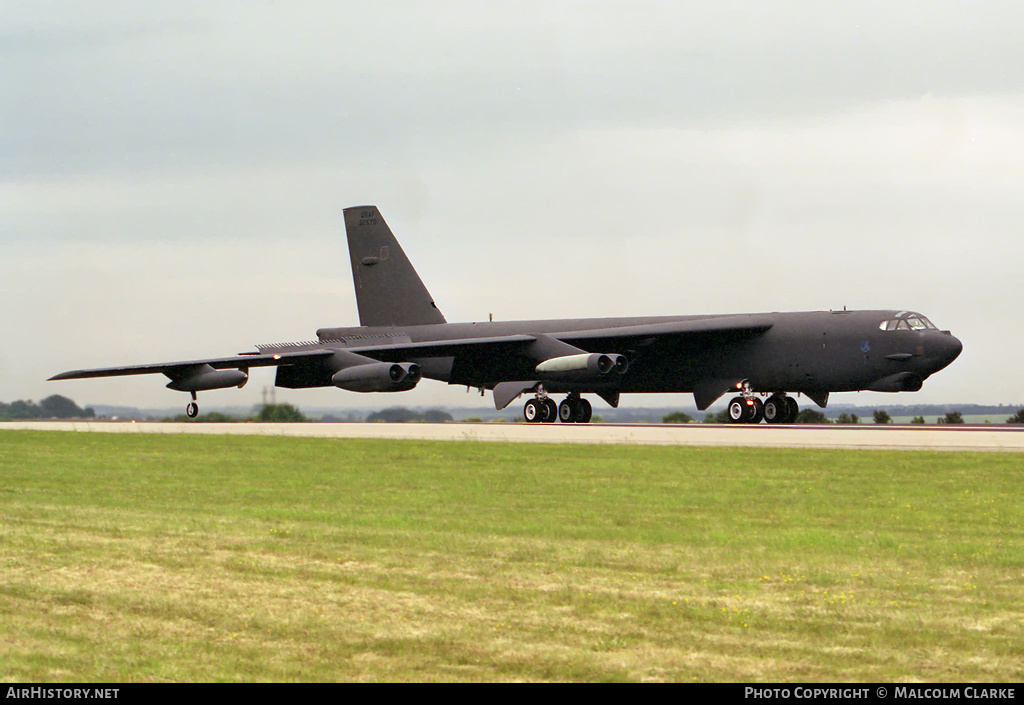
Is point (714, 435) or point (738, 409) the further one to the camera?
point (738, 409)

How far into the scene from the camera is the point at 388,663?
22.0 feet

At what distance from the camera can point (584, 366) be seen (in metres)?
32.2

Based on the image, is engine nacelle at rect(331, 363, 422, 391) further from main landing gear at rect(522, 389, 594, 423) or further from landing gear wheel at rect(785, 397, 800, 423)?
landing gear wheel at rect(785, 397, 800, 423)

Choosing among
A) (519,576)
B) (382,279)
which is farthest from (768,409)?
(519,576)

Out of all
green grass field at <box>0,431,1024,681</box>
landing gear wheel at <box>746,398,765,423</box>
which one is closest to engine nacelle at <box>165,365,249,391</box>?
landing gear wheel at <box>746,398,765,423</box>

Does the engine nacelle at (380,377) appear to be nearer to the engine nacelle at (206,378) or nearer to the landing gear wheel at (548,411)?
the engine nacelle at (206,378)

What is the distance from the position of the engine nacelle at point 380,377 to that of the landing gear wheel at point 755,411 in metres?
9.56

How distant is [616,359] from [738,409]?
157 inches

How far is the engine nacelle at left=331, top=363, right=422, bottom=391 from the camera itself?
3338cm

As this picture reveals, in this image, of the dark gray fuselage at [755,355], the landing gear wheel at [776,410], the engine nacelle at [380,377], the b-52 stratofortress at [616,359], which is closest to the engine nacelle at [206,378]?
the b-52 stratofortress at [616,359]

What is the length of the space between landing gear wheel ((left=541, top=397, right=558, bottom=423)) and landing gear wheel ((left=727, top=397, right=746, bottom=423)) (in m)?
5.87

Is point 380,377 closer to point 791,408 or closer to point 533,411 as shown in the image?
point 533,411
